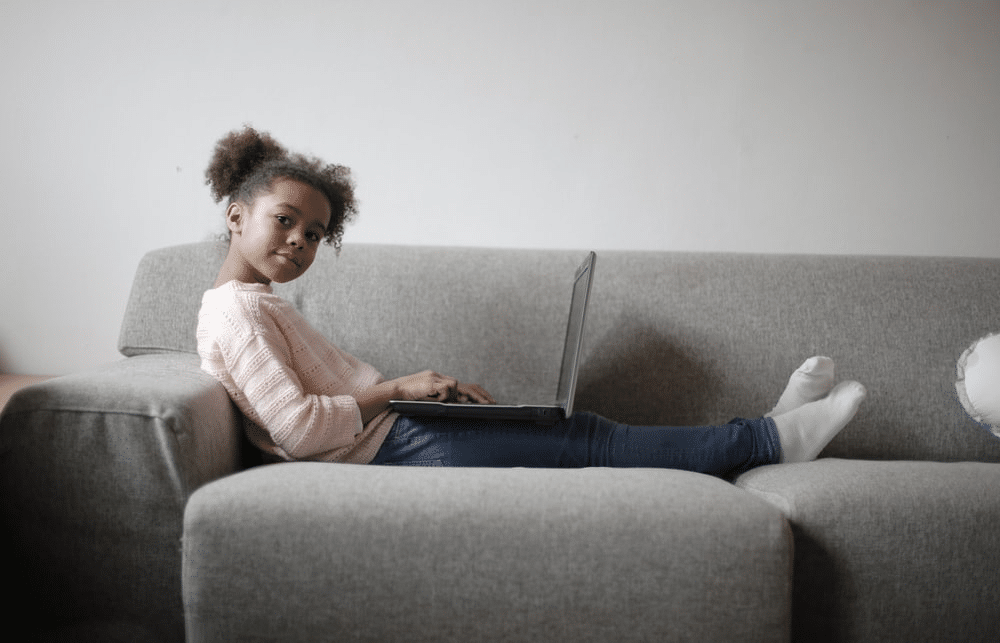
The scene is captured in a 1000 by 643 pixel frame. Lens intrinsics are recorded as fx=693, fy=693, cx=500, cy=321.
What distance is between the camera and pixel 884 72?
6.20ft

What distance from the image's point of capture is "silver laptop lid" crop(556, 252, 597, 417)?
1.25m

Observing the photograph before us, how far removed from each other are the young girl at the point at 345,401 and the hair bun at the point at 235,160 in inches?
3.5

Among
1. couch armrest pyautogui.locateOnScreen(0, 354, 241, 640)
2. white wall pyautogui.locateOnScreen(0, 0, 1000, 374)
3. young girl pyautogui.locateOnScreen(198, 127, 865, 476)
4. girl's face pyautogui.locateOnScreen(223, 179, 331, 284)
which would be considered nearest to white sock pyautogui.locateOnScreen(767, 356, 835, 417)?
young girl pyautogui.locateOnScreen(198, 127, 865, 476)

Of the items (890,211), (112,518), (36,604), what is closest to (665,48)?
(890,211)

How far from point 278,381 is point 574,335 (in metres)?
0.58

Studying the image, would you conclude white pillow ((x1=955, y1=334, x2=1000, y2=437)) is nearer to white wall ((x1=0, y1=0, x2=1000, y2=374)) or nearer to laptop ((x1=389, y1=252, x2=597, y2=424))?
white wall ((x1=0, y1=0, x2=1000, y2=374))

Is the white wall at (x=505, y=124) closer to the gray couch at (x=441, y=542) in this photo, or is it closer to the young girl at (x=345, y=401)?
the young girl at (x=345, y=401)

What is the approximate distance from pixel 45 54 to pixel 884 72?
7.65 feet

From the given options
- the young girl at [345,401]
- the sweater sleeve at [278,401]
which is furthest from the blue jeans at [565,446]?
the sweater sleeve at [278,401]

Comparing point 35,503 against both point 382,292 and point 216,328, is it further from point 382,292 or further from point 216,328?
point 382,292

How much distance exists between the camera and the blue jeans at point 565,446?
4.13ft

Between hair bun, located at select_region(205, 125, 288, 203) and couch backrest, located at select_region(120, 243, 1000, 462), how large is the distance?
0.16 m

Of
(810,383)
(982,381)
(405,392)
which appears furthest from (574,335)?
(982,381)

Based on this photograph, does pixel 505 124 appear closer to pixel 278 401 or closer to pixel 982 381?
pixel 278 401
